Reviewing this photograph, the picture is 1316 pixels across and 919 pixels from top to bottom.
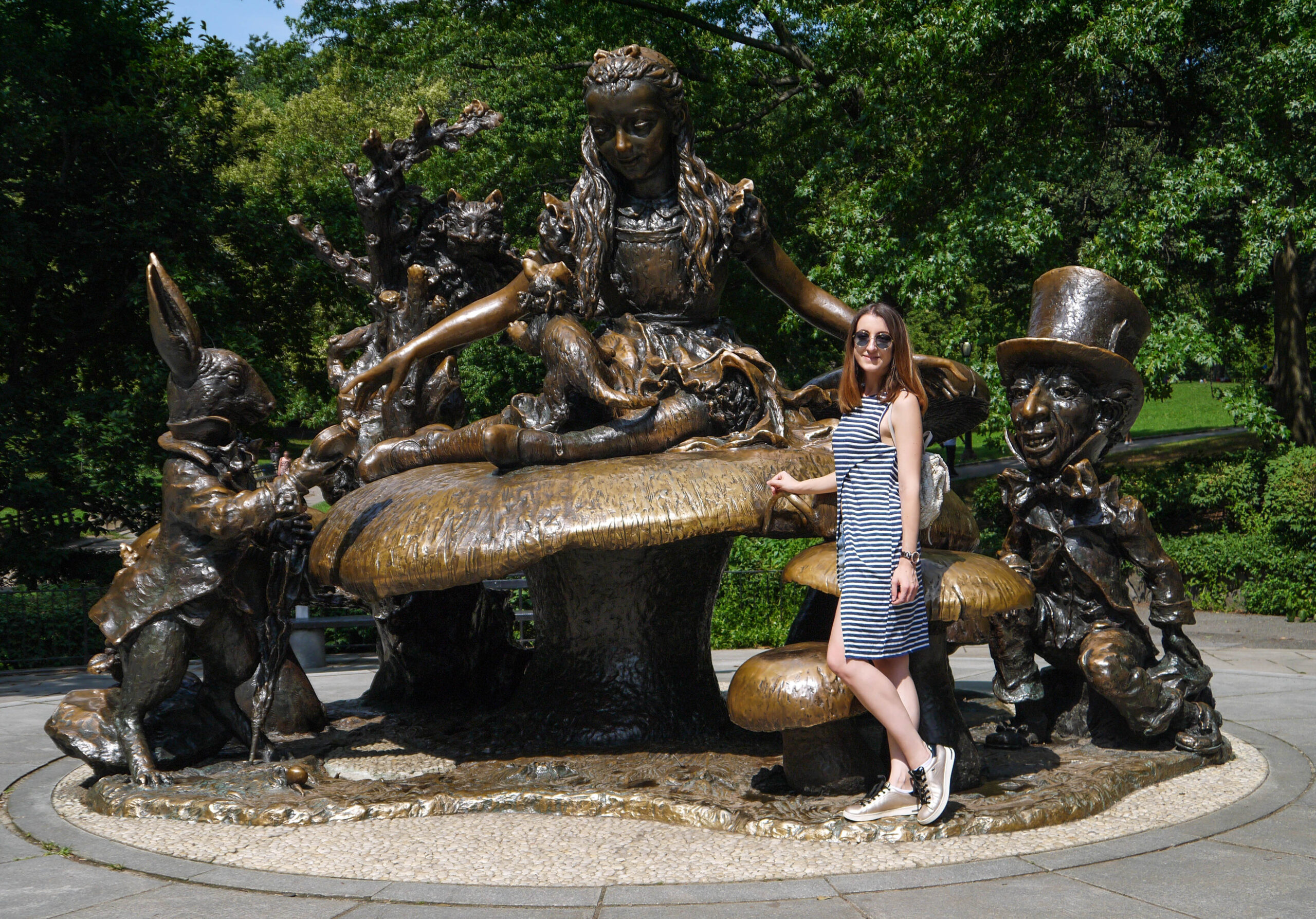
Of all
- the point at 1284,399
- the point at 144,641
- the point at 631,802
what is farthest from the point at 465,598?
the point at 1284,399

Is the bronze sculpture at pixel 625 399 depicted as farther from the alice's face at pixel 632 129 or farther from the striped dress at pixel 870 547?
the striped dress at pixel 870 547

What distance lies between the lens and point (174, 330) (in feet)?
16.4

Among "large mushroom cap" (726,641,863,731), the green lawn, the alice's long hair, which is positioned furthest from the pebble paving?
the green lawn

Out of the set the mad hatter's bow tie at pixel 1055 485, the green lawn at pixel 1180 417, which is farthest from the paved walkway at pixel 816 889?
the green lawn at pixel 1180 417

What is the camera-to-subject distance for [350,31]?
67.3 ft

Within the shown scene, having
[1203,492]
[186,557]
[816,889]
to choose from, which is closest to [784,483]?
[816,889]

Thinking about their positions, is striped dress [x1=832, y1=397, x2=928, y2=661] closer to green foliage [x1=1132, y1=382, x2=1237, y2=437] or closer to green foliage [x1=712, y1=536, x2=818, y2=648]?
green foliage [x1=712, y1=536, x2=818, y2=648]

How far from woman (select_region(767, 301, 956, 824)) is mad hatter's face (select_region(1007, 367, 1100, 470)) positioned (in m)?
1.28

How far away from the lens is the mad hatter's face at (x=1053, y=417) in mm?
5180

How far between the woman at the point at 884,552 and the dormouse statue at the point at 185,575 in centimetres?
221

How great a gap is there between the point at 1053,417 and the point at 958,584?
1.32 metres

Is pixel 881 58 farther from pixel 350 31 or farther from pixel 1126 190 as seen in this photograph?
pixel 350 31

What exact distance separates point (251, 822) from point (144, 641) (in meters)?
1.04

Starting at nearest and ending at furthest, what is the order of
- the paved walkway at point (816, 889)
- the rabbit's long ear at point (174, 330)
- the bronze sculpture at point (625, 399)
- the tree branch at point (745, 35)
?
the paved walkway at point (816, 889) < the bronze sculpture at point (625, 399) < the rabbit's long ear at point (174, 330) < the tree branch at point (745, 35)
